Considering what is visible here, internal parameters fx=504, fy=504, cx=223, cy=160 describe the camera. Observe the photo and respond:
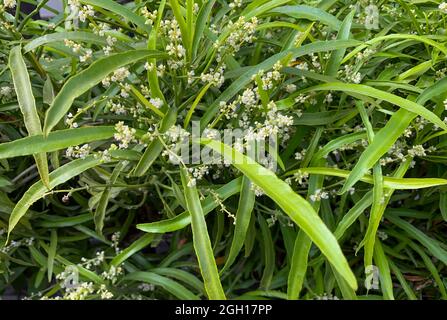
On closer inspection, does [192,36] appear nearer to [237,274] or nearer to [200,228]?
[200,228]

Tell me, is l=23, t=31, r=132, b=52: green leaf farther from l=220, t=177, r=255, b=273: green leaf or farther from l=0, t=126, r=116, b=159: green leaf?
l=220, t=177, r=255, b=273: green leaf

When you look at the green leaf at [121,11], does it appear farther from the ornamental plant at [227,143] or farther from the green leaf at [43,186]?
the green leaf at [43,186]

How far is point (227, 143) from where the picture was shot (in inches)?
23.9

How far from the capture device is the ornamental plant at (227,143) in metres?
0.57

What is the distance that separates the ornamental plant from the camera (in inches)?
22.4

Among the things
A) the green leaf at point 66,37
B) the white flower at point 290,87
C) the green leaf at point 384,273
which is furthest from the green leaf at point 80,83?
the green leaf at point 384,273

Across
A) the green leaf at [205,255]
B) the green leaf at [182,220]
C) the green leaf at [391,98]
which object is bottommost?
the green leaf at [205,255]

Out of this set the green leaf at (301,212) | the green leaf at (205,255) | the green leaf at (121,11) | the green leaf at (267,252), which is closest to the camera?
the green leaf at (301,212)

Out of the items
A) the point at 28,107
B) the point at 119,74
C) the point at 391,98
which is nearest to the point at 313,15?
the point at 391,98

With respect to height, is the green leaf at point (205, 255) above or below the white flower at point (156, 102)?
below

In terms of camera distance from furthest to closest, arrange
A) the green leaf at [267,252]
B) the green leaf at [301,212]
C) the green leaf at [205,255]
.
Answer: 1. the green leaf at [267,252]
2. the green leaf at [205,255]
3. the green leaf at [301,212]

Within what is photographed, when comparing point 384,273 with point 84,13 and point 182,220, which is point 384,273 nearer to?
point 182,220
